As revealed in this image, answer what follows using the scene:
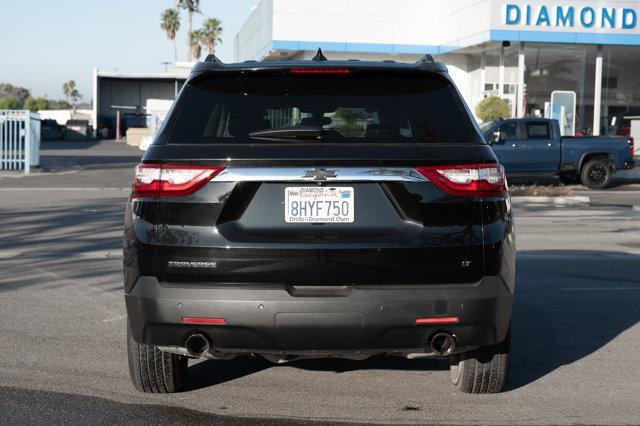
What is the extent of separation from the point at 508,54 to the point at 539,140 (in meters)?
13.2

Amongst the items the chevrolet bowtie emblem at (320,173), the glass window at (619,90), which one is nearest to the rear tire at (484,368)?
the chevrolet bowtie emblem at (320,173)

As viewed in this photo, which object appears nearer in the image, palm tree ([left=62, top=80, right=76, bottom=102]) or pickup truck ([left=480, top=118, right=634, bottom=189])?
Result: pickup truck ([left=480, top=118, right=634, bottom=189])

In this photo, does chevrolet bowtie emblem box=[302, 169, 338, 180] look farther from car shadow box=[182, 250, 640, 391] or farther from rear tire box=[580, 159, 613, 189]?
rear tire box=[580, 159, 613, 189]

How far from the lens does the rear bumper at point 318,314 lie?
4.54 meters

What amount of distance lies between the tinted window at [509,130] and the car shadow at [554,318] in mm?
12744

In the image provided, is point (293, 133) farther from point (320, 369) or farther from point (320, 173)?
point (320, 369)

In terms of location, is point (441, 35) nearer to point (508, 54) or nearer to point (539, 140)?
point (508, 54)

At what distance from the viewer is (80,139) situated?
7444 centimetres

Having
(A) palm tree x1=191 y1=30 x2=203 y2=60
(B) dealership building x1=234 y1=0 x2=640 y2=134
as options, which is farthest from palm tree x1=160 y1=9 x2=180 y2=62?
(B) dealership building x1=234 y1=0 x2=640 y2=134

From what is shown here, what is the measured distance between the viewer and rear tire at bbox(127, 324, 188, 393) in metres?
5.26

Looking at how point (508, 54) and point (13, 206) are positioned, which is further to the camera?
point (508, 54)

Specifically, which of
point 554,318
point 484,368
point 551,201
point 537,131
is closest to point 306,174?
point 484,368

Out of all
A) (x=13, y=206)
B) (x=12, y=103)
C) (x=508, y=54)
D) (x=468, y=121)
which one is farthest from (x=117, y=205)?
(x=12, y=103)

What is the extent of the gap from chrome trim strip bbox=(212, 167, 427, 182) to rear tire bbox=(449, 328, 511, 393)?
127 cm
